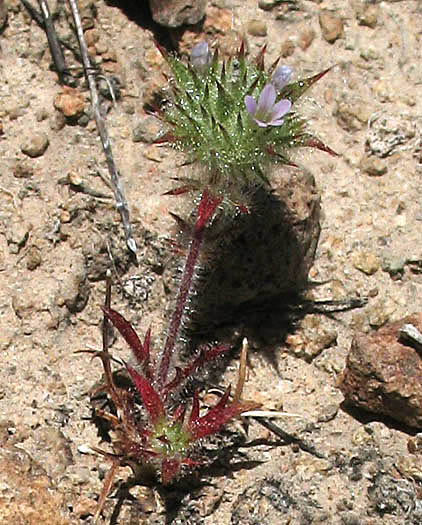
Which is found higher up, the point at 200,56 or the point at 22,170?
the point at 200,56

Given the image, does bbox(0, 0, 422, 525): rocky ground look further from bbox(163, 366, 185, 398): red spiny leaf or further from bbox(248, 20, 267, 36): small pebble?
bbox(163, 366, 185, 398): red spiny leaf

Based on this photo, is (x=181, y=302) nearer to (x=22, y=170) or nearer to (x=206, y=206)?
(x=206, y=206)

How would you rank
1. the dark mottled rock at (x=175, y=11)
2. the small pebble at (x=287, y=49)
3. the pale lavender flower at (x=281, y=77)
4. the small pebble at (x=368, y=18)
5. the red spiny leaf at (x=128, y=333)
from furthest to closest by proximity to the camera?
the small pebble at (x=368, y=18), the small pebble at (x=287, y=49), the dark mottled rock at (x=175, y=11), the red spiny leaf at (x=128, y=333), the pale lavender flower at (x=281, y=77)

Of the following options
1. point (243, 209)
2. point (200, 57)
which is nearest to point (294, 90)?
point (200, 57)

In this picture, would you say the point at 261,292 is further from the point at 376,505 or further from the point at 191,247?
the point at 376,505

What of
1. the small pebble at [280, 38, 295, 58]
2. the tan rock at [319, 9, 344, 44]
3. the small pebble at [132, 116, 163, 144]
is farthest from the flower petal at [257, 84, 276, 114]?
the tan rock at [319, 9, 344, 44]

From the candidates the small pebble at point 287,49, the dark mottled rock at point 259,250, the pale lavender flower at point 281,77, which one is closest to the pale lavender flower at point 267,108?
the pale lavender flower at point 281,77

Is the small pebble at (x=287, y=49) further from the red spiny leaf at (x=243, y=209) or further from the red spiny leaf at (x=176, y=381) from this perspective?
the red spiny leaf at (x=176, y=381)
